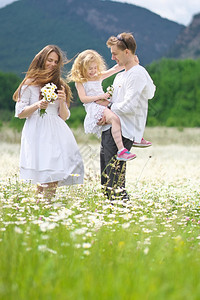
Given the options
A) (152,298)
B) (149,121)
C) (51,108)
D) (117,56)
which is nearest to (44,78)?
(51,108)

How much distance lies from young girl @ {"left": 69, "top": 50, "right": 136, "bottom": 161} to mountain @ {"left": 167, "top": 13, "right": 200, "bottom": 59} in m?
72.7

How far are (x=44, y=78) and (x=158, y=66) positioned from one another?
38.7 metres

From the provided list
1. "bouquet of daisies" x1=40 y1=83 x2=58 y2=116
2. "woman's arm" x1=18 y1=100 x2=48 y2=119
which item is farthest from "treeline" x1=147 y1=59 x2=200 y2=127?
"bouquet of daisies" x1=40 y1=83 x2=58 y2=116

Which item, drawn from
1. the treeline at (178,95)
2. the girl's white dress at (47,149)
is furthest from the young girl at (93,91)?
the treeline at (178,95)

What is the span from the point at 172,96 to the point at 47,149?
35190mm

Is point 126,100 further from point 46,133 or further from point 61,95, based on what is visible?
point 46,133

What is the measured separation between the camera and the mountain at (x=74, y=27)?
222ft

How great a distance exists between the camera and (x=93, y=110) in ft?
20.4

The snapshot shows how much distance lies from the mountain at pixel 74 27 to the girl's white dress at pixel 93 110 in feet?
170

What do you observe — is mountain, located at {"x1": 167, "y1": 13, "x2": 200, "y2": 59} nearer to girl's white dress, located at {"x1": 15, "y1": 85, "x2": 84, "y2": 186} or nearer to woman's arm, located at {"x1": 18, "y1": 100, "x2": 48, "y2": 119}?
girl's white dress, located at {"x1": 15, "y1": 85, "x2": 84, "y2": 186}

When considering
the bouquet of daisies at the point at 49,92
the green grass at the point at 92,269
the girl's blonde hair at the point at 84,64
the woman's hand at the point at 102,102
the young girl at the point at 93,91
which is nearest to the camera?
the green grass at the point at 92,269

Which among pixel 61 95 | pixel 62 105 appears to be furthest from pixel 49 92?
pixel 62 105

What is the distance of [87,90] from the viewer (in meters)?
6.38

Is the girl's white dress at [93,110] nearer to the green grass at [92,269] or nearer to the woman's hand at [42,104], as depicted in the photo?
the woman's hand at [42,104]
